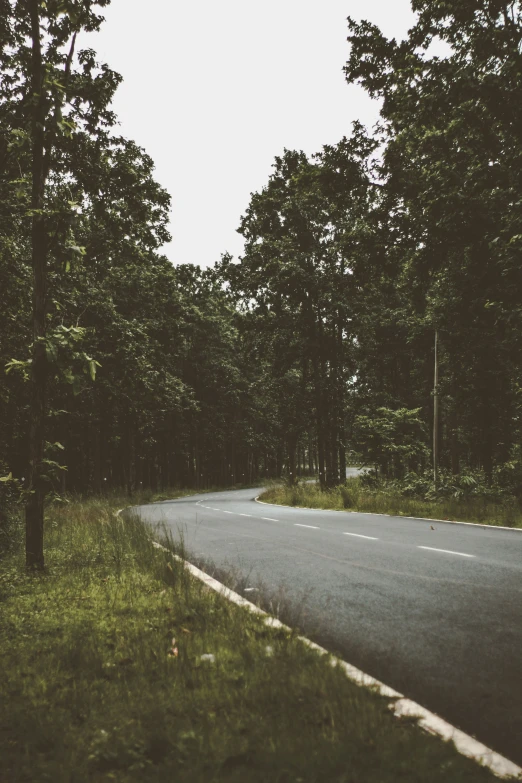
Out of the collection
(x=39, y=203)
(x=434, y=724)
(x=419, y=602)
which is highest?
(x=39, y=203)

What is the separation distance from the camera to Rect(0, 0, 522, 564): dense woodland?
905 centimetres

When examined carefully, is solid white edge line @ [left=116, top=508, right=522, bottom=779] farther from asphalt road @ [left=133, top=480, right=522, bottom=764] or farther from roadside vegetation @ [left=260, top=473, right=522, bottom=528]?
roadside vegetation @ [left=260, top=473, right=522, bottom=528]

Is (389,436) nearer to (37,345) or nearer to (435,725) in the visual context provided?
(37,345)

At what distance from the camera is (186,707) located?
3.64m

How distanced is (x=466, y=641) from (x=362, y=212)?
13119mm

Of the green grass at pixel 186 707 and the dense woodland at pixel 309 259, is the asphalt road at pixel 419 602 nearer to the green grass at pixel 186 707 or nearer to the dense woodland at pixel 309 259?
the green grass at pixel 186 707

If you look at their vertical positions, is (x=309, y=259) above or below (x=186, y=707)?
above

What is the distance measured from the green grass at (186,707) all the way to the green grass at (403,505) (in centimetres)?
1185

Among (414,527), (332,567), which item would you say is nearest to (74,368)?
(332,567)

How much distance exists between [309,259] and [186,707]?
27.9 m

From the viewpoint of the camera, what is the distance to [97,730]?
11.0 ft

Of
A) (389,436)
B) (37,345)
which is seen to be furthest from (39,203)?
(389,436)

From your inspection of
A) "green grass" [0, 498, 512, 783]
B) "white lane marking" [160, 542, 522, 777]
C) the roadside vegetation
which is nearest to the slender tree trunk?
"green grass" [0, 498, 512, 783]

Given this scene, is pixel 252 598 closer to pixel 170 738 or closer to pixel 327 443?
pixel 170 738
